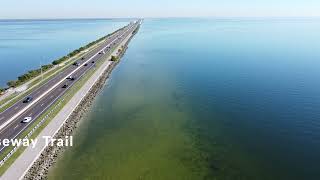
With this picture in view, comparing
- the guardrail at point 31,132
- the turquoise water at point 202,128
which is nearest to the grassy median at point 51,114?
the guardrail at point 31,132

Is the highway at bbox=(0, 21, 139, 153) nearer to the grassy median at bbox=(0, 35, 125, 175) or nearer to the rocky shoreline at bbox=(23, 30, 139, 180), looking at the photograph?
the grassy median at bbox=(0, 35, 125, 175)

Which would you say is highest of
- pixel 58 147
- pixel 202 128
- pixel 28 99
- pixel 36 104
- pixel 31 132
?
pixel 28 99

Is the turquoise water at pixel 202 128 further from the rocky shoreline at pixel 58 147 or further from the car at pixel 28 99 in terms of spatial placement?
the car at pixel 28 99

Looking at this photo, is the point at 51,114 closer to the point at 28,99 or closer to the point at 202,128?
the point at 28,99

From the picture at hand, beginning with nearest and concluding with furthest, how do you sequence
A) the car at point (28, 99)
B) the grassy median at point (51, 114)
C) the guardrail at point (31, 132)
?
the guardrail at point (31, 132), the grassy median at point (51, 114), the car at point (28, 99)

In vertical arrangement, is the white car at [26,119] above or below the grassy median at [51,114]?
above

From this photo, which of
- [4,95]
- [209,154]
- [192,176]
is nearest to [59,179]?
[192,176]

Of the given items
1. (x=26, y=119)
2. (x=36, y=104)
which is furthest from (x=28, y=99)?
(x=26, y=119)
